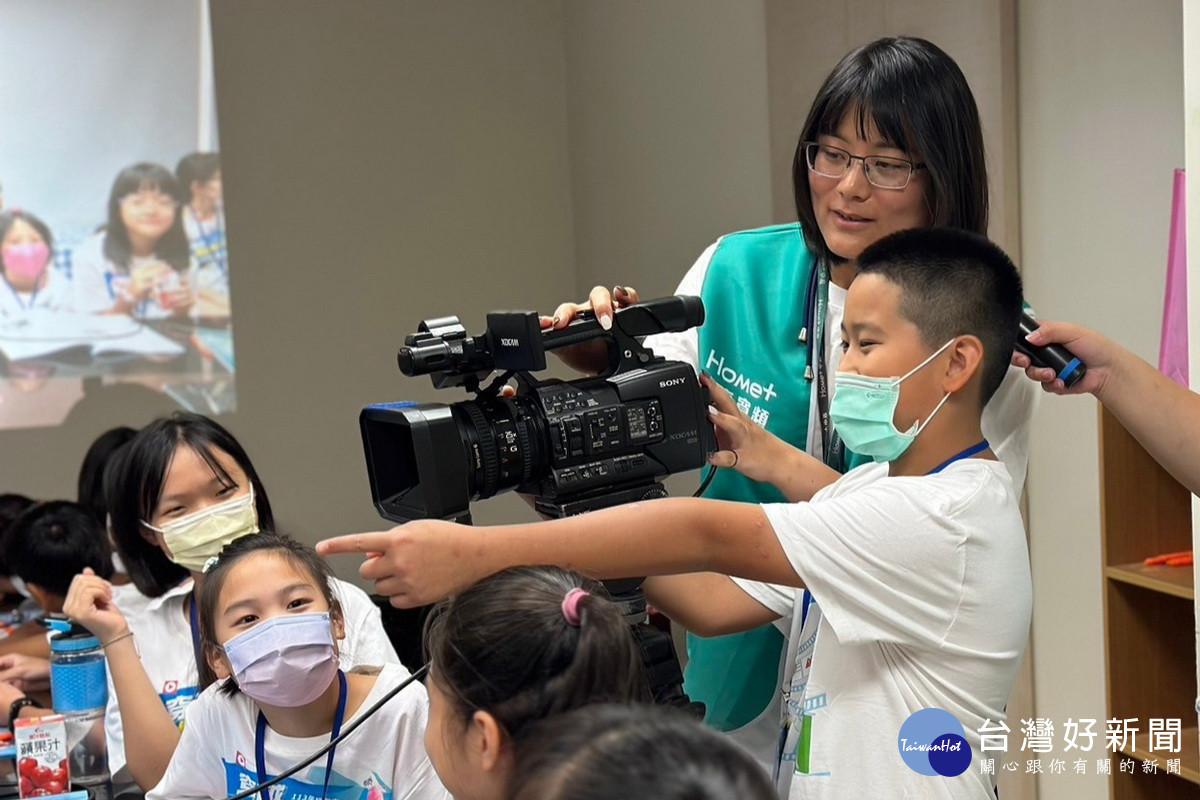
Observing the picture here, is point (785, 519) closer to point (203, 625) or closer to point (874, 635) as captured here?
point (874, 635)

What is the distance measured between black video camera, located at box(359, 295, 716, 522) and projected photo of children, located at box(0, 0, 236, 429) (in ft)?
12.1

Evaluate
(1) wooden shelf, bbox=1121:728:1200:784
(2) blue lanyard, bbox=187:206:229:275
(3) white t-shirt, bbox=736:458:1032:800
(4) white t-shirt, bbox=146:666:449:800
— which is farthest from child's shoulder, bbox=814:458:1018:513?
(2) blue lanyard, bbox=187:206:229:275

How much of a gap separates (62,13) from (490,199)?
173cm

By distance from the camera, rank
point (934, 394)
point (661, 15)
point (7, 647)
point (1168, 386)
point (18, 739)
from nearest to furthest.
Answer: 1. point (934, 394)
2. point (1168, 386)
3. point (18, 739)
4. point (7, 647)
5. point (661, 15)

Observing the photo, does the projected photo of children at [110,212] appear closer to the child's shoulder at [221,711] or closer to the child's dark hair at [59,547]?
the child's dark hair at [59,547]

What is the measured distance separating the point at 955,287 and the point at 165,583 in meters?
1.64

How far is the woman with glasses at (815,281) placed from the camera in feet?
5.08

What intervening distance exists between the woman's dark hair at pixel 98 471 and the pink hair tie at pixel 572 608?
2.24 metres

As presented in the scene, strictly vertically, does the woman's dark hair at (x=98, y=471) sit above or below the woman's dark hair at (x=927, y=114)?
below

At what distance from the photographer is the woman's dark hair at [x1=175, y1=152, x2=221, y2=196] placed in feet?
15.8

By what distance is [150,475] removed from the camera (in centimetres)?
221

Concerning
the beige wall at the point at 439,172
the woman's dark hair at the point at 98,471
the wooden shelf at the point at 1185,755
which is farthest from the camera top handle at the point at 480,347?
the beige wall at the point at 439,172

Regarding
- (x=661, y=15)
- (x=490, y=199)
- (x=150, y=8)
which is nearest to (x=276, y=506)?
(x=490, y=199)

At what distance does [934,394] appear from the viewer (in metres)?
1.37
